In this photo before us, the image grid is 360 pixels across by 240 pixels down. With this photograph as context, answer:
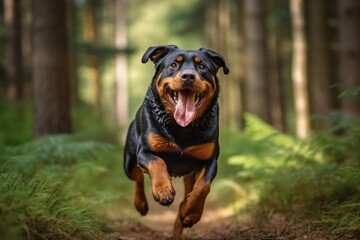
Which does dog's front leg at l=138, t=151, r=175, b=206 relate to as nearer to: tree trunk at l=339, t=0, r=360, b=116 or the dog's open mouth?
the dog's open mouth

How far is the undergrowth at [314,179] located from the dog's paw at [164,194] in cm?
141

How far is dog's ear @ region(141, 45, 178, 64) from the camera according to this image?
16.8 ft

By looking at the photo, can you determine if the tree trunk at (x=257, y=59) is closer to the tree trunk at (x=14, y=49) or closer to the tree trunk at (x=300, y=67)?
the tree trunk at (x=300, y=67)

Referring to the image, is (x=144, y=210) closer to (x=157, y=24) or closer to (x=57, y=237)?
(x=57, y=237)

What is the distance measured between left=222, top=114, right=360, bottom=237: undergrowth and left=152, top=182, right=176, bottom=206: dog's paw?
1407mm

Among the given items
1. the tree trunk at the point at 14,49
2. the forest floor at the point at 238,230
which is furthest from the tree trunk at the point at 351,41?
the tree trunk at the point at 14,49

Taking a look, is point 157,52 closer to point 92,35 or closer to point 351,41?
point 351,41

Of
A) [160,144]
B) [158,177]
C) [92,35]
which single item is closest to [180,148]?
[160,144]

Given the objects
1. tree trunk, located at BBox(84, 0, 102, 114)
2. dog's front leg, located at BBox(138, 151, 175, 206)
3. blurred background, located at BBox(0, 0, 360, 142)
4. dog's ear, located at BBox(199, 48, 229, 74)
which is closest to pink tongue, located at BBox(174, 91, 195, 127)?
dog's front leg, located at BBox(138, 151, 175, 206)

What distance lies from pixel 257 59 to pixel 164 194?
8.71m

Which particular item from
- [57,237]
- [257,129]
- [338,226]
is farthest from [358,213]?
[257,129]

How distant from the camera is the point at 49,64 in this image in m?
8.19

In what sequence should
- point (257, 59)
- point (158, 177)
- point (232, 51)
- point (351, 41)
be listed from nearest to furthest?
point (158, 177)
point (351, 41)
point (257, 59)
point (232, 51)

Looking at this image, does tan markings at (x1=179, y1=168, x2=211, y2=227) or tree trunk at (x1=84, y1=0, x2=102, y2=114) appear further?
tree trunk at (x1=84, y1=0, x2=102, y2=114)
